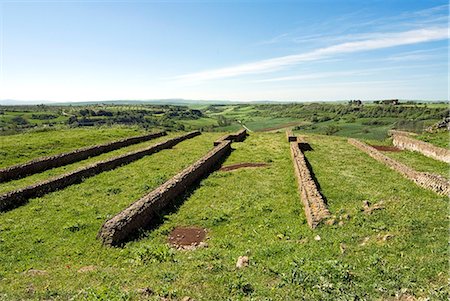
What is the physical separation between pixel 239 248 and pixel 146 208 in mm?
4427

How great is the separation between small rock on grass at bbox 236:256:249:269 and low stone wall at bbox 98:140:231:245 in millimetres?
4393

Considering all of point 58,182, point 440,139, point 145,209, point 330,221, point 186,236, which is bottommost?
Result: point 186,236

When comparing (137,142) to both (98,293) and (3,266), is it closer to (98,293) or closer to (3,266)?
(3,266)

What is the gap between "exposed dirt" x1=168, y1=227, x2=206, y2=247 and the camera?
10867 millimetres

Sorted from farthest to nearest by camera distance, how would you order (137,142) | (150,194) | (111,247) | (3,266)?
(137,142)
(150,194)
(111,247)
(3,266)

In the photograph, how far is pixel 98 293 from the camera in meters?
6.67

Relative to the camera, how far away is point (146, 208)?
12250mm

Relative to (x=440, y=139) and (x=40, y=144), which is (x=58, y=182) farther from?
(x=440, y=139)

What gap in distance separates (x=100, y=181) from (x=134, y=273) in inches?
433

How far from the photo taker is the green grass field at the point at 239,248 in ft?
22.4

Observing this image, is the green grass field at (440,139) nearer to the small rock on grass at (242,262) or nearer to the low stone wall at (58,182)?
the small rock on grass at (242,262)

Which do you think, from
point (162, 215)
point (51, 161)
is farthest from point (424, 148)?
point (51, 161)

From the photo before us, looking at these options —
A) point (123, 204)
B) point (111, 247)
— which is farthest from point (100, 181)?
point (111, 247)

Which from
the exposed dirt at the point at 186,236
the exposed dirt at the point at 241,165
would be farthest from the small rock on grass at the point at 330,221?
the exposed dirt at the point at 241,165
